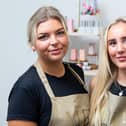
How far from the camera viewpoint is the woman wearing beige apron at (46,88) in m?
1.07

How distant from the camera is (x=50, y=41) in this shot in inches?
44.4

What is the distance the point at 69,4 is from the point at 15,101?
3.89ft

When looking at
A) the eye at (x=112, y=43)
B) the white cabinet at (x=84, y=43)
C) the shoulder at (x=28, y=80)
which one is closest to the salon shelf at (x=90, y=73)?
the white cabinet at (x=84, y=43)

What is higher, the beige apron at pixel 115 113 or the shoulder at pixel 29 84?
the shoulder at pixel 29 84

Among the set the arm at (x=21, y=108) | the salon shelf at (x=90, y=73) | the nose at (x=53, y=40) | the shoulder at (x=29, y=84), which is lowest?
the salon shelf at (x=90, y=73)

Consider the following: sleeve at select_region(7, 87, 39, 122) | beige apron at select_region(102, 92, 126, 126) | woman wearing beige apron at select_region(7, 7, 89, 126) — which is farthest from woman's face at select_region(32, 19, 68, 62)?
beige apron at select_region(102, 92, 126, 126)

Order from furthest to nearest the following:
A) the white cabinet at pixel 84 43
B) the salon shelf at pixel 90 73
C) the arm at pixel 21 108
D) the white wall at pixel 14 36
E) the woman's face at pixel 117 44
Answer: the white wall at pixel 14 36, the white cabinet at pixel 84 43, the salon shelf at pixel 90 73, the woman's face at pixel 117 44, the arm at pixel 21 108

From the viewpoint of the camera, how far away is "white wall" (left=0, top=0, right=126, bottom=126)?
7.02 ft

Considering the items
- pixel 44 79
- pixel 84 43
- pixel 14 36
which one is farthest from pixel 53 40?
A: pixel 14 36

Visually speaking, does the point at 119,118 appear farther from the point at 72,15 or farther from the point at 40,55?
the point at 72,15

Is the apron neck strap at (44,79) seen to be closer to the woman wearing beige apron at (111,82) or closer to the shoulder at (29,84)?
the shoulder at (29,84)

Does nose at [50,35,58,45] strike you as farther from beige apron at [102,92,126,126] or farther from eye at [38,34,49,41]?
beige apron at [102,92,126,126]

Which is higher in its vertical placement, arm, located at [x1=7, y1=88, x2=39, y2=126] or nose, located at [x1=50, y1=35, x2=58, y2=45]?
nose, located at [x1=50, y1=35, x2=58, y2=45]

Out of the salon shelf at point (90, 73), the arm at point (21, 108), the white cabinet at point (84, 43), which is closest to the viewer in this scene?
the arm at point (21, 108)
